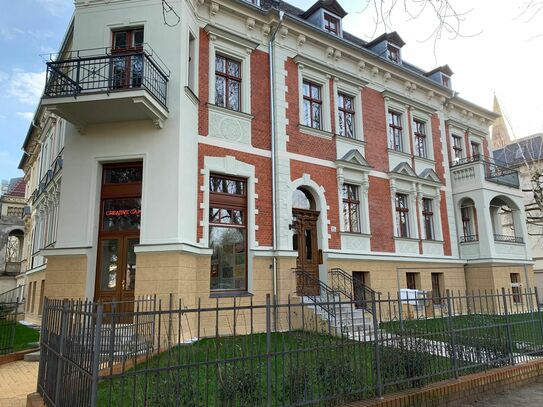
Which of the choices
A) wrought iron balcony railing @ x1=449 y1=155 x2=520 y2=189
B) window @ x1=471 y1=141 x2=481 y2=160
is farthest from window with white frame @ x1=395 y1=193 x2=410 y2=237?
window @ x1=471 y1=141 x2=481 y2=160

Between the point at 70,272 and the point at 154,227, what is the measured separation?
248 centimetres

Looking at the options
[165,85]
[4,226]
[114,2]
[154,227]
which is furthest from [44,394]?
[4,226]

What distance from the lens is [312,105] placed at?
1588 cm

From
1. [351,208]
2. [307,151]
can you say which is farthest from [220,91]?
[351,208]

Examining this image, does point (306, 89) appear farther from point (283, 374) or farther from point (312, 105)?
point (283, 374)

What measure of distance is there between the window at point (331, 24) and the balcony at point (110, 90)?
8198 millimetres

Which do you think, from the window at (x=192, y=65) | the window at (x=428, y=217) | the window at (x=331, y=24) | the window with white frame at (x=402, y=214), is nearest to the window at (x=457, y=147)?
the window at (x=428, y=217)

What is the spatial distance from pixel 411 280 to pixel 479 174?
20.4 ft

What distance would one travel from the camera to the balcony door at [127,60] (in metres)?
10.8

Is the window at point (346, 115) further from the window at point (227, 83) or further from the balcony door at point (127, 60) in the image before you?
the balcony door at point (127, 60)

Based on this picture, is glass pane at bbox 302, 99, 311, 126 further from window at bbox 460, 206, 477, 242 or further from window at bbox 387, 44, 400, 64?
window at bbox 460, 206, 477, 242

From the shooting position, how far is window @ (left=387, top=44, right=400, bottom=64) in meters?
19.7

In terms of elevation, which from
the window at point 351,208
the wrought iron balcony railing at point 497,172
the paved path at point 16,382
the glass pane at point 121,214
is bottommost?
the paved path at point 16,382

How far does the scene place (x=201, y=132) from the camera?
1266 cm
